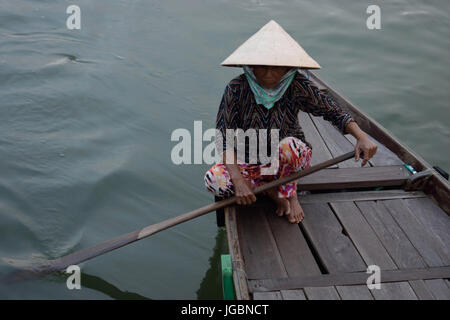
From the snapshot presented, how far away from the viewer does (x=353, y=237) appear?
94.6 inches

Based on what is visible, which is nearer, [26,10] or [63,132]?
[63,132]

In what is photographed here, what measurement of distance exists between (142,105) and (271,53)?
2833 millimetres

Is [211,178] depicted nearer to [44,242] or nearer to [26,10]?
[44,242]

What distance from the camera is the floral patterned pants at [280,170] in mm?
2434

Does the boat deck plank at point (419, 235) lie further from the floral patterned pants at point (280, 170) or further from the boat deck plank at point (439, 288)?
the floral patterned pants at point (280, 170)

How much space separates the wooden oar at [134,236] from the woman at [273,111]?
92 mm

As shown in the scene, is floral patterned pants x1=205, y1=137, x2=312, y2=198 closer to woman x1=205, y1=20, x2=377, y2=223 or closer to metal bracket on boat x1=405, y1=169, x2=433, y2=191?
woman x1=205, y1=20, x2=377, y2=223

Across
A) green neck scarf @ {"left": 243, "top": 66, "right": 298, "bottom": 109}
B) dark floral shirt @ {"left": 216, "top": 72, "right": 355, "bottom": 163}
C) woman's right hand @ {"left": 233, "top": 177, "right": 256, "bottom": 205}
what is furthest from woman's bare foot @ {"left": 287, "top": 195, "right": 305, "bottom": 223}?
green neck scarf @ {"left": 243, "top": 66, "right": 298, "bottom": 109}

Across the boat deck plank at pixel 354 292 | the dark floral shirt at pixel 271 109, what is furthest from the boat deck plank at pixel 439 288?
the dark floral shirt at pixel 271 109

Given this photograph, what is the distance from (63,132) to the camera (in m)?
4.15

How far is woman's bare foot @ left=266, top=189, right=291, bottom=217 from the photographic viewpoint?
8.24ft

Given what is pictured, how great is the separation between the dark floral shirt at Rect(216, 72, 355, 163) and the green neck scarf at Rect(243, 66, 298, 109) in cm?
4
